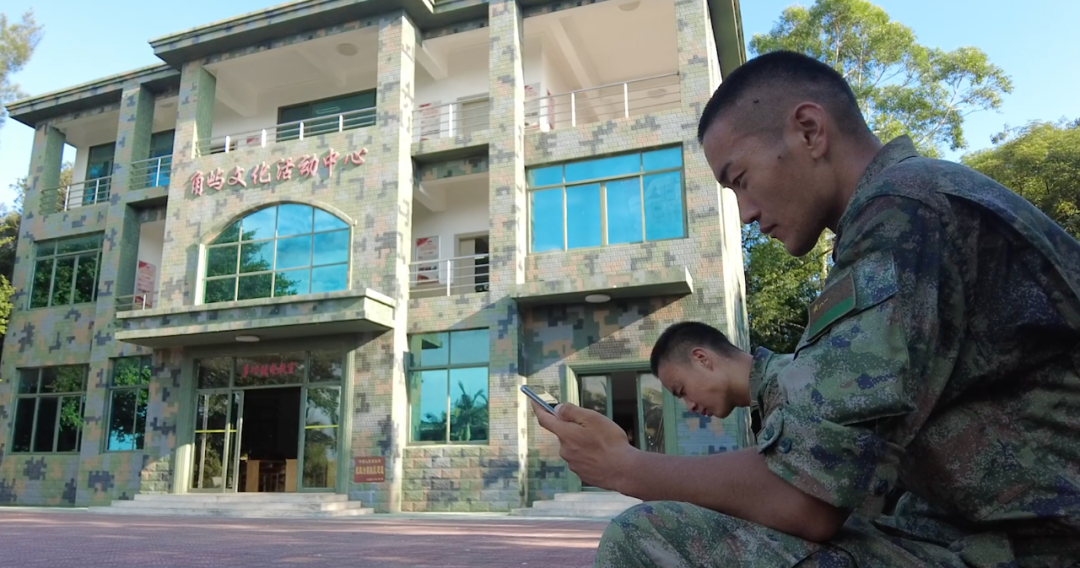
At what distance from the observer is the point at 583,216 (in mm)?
14086

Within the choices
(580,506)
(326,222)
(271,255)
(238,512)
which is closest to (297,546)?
(580,506)

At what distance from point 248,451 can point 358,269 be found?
4.24 meters

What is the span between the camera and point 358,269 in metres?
14.4

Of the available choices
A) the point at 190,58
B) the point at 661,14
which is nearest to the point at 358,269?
the point at 190,58

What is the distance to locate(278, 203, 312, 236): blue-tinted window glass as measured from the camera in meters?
15.1

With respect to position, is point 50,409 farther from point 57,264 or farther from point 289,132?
point 289,132

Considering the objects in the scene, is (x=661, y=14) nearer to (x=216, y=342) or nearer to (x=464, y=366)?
(x=464, y=366)

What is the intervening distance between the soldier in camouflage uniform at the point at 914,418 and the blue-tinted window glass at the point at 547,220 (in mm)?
13076

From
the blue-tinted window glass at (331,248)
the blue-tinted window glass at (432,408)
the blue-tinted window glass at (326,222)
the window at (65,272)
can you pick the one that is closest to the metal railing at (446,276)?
the blue-tinted window glass at (331,248)

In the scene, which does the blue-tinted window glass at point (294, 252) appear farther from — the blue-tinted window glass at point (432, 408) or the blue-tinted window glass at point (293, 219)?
the blue-tinted window glass at point (432, 408)

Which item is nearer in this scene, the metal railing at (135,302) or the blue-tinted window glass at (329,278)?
the blue-tinted window glass at (329,278)

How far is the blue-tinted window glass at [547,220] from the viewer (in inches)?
559

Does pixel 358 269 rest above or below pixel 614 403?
above

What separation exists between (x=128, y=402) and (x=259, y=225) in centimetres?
499
